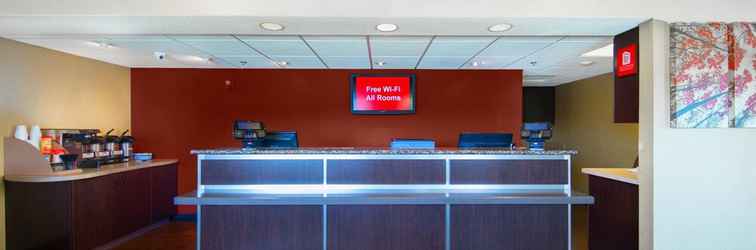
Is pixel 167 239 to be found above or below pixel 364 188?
below

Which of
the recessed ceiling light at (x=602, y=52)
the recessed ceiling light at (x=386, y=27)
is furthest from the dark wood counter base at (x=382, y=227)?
the recessed ceiling light at (x=602, y=52)

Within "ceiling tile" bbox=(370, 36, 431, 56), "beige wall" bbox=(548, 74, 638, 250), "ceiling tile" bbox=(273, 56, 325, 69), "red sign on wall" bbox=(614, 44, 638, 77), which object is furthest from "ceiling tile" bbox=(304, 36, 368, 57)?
"beige wall" bbox=(548, 74, 638, 250)

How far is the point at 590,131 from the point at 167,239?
6.87 m

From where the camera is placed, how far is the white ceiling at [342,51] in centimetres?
373

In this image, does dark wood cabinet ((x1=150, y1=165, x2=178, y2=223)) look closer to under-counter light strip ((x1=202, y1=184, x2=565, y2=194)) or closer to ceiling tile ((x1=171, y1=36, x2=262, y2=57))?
ceiling tile ((x1=171, y1=36, x2=262, y2=57))

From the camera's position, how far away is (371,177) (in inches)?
123

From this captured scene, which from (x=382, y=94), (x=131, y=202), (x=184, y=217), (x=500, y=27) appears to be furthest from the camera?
(x=382, y=94)

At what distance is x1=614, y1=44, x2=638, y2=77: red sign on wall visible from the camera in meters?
3.16

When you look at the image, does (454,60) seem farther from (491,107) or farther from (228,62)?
(228,62)

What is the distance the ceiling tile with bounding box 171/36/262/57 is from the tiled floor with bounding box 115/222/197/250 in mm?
2265

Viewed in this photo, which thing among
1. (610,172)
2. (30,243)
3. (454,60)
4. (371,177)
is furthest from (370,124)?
(30,243)

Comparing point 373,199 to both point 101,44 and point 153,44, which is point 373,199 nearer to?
point 153,44

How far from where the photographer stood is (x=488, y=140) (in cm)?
388

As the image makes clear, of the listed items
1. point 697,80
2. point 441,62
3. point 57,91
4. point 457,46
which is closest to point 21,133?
point 57,91
